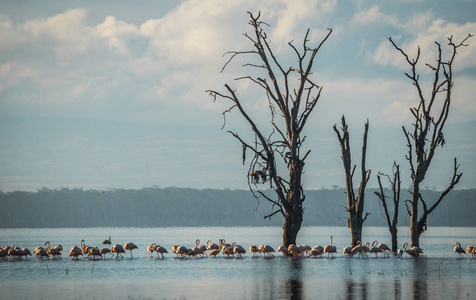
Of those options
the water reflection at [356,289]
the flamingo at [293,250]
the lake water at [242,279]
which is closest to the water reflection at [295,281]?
the lake water at [242,279]

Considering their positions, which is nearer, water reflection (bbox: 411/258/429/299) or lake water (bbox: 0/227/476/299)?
water reflection (bbox: 411/258/429/299)

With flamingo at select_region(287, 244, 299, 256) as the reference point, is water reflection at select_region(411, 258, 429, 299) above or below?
below

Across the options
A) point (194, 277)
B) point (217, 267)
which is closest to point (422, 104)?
point (217, 267)

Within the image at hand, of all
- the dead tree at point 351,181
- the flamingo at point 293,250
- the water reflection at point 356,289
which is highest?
the dead tree at point 351,181

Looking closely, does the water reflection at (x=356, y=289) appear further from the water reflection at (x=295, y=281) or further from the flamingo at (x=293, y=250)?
the flamingo at (x=293, y=250)

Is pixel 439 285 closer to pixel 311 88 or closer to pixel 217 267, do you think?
pixel 217 267

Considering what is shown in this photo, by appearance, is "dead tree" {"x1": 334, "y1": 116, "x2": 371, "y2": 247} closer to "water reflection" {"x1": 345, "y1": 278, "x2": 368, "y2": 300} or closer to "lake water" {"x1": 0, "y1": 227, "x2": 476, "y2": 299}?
"lake water" {"x1": 0, "y1": 227, "x2": 476, "y2": 299}

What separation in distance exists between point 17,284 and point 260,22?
47.8 feet

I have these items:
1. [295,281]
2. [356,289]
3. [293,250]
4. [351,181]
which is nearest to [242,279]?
[295,281]

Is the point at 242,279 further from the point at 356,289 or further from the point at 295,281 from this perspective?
the point at 356,289

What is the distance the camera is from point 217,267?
23422 mm

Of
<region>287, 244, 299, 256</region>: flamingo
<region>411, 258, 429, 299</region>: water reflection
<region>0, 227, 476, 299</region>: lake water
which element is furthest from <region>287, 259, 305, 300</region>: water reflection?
<region>411, 258, 429, 299</region>: water reflection

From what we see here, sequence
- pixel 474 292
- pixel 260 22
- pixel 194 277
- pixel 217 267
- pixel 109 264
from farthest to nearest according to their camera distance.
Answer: pixel 260 22 → pixel 109 264 → pixel 217 267 → pixel 194 277 → pixel 474 292

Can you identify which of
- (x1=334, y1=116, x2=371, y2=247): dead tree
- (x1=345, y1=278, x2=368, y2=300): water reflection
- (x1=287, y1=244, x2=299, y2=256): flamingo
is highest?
(x1=334, y1=116, x2=371, y2=247): dead tree
